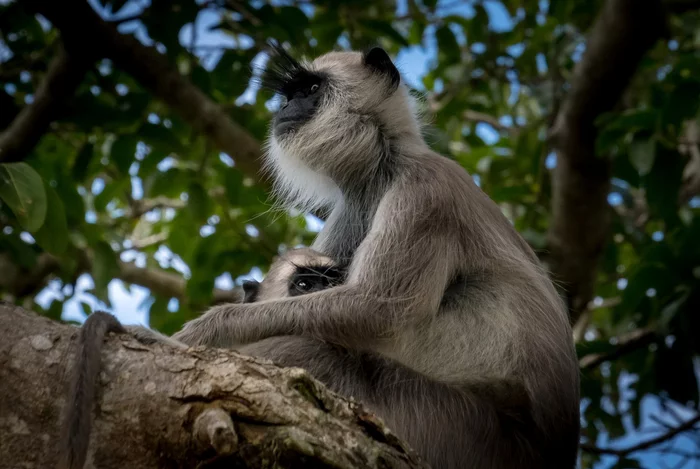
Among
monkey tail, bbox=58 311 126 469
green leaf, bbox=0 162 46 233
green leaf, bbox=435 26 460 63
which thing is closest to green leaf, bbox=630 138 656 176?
green leaf, bbox=435 26 460 63

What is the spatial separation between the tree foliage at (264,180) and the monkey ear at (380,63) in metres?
0.74

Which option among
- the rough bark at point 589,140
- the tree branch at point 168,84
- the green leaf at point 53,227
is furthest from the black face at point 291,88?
the rough bark at point 589,140

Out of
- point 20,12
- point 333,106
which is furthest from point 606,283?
point 20,12

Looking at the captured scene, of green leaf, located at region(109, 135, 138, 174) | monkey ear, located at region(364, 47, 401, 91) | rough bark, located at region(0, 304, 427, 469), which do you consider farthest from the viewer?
green leaf, located at region(109, 135, 138, 174)

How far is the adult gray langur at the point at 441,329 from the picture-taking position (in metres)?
3.85

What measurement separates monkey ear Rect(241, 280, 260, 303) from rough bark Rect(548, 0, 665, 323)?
2.70 metres

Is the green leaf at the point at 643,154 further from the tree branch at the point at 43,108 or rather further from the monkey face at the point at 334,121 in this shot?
the tree branch at the point at 43,108

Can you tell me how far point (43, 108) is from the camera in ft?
20.0

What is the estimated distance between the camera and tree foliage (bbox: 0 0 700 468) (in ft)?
19.1

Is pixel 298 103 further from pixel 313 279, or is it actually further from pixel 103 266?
pixel 103 266

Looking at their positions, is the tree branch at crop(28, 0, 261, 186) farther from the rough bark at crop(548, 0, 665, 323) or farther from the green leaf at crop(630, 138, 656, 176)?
the green leaf at crop(630, 138, 656, 176)

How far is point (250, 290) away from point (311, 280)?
0.40 m

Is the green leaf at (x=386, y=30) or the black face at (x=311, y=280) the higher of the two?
the green leaf at (x=386, y=30)

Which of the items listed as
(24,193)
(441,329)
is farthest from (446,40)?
(24,193)
